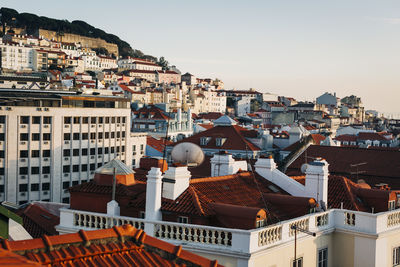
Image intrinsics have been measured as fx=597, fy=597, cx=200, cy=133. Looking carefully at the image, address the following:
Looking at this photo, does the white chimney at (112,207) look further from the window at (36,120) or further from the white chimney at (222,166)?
the window at (36,120)

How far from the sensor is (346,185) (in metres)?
18.6

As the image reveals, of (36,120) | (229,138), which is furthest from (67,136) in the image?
(229,138)

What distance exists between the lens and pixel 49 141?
59.6m

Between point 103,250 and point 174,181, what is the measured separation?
7387 millimetres

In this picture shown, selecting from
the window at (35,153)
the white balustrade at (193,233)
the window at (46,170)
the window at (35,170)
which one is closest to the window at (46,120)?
the window at (35,153)

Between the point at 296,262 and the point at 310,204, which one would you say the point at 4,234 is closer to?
the point at 296,262

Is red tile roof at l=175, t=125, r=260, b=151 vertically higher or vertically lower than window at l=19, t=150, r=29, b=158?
higher

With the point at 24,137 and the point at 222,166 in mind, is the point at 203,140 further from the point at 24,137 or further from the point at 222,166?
the point at 222,166

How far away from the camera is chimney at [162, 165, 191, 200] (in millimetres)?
15156

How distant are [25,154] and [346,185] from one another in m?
44.9

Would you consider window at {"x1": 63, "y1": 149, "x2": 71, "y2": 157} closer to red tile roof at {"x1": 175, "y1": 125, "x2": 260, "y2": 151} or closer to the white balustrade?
red tile roof at {"x1": 175, "y1": 125, "x2": 260, "y2": 151}

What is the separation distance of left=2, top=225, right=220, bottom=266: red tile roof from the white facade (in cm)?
5023

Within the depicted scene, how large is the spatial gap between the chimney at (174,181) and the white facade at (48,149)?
1710 inches

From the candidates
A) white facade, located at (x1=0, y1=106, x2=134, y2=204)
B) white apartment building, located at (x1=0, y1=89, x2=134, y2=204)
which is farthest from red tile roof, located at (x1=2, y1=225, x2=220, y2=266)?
white facade, located at (x1=0, y1=106, x2=134, y2=204)
